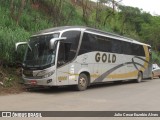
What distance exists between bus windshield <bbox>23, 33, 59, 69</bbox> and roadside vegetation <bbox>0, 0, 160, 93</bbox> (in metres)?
1.54

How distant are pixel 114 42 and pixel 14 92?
323 inches

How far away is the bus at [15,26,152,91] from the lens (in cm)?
1633

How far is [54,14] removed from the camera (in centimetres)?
2941

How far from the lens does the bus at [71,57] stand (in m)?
16.3

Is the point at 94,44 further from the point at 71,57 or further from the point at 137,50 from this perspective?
the point at 137,50

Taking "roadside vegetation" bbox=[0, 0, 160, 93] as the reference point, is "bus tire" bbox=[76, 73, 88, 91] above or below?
below

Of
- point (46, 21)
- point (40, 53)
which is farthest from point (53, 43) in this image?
point (46, 21)

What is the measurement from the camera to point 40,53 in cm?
1675

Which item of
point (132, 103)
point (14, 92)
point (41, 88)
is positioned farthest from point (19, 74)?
point (132, 103)

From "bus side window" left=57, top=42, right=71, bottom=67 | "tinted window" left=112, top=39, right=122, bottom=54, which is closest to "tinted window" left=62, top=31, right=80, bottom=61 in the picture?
"bus side window" left=57, top=42, right=71, bottom=67

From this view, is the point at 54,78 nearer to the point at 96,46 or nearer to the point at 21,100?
the point at 21,100

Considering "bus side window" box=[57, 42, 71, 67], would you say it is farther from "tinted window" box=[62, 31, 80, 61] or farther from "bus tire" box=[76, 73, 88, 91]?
"bus tire" box=[76, 73, 88, 91]

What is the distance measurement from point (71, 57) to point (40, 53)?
154 centimetres

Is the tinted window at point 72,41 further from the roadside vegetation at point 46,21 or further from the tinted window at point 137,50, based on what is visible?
the tinted window at point 137,50
